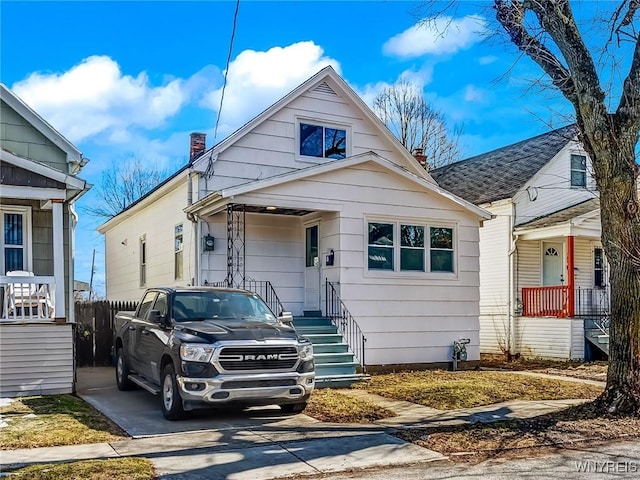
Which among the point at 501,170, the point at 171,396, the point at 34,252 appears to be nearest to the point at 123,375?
the point at 171,396

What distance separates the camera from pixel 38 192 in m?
11.0

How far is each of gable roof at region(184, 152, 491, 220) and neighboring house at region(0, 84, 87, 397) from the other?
2.53 meters

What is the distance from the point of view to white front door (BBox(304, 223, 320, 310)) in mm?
14453

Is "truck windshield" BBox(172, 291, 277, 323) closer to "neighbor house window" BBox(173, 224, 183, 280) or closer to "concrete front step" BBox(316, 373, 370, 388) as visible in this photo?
"concrete front step" BBox(316, 373, 370, 388)

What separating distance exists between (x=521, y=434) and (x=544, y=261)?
1305 centimetres

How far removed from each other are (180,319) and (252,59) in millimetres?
5509

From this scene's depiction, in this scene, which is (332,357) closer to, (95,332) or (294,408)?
(294,408)

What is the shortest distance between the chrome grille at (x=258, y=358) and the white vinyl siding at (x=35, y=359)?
13.5 ft

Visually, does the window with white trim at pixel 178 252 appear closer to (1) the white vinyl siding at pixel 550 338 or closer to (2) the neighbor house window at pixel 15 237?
(2) the neighbor house window at pixel 15 237

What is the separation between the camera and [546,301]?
18.1 m

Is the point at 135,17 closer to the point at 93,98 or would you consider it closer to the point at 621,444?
the point at 93,98

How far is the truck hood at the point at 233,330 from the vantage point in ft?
27.4

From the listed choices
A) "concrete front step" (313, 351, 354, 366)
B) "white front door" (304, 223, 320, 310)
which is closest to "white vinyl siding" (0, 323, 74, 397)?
"concrete front step" (313, 351, 354, 366)

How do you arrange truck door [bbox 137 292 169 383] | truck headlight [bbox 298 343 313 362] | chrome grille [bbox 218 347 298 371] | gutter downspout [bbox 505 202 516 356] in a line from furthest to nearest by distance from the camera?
gutter downspout [bbox 505 202 516 356] → truck door [bbox 137 292 169 383] → truck headlight [bbox 298 343 313 362] → chrome grille [bbox 218 347 298 371]
